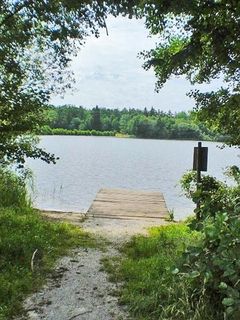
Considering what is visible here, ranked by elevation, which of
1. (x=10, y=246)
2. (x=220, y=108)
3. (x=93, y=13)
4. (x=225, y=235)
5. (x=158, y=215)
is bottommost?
(x=158, y=215)

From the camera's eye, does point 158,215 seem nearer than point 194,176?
No

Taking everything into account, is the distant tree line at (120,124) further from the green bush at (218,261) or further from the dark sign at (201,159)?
the green bush at (218,261)

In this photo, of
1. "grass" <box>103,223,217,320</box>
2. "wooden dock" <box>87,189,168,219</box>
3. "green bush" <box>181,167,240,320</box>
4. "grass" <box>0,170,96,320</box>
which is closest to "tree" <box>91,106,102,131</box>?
"wooden dock" <box>87,189,168,219</box>

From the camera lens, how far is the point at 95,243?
5.76 meters

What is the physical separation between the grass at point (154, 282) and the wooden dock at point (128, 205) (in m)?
2.98

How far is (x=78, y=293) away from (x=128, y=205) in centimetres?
623

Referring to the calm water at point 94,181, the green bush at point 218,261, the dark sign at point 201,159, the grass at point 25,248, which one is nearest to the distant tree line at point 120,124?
the calm water at point 94,181

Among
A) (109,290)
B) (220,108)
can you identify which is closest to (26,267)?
(109,290)

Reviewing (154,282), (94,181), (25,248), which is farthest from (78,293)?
(94,181)

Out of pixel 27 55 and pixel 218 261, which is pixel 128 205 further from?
pixel 218 261

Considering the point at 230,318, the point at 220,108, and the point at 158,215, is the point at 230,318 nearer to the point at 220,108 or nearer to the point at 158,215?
the point at 220,108

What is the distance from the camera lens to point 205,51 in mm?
5621

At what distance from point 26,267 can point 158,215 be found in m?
4.89

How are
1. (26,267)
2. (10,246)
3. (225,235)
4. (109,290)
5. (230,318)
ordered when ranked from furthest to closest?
(10,246)
(26,267)
(109,290)
(230,318)
(225,235)
